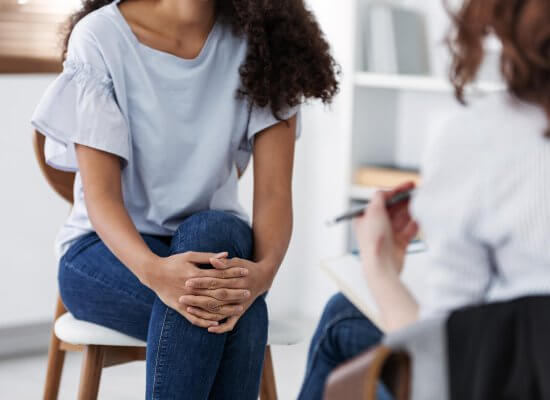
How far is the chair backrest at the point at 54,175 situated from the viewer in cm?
171

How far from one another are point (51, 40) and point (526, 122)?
196cm

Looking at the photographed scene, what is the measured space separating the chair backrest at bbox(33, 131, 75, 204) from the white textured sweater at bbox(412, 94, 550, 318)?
1058 mm

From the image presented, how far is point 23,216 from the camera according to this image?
8.16ft

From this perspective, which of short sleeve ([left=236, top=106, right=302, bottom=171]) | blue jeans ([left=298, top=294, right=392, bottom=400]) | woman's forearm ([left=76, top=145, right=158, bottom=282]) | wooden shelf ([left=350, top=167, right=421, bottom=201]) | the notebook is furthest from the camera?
wooden shelf ([left=350, top=167, right=421, bottom=201])

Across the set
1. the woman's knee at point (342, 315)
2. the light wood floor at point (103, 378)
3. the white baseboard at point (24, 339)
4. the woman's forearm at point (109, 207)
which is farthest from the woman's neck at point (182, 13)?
the white baseboard at point (24, 339)

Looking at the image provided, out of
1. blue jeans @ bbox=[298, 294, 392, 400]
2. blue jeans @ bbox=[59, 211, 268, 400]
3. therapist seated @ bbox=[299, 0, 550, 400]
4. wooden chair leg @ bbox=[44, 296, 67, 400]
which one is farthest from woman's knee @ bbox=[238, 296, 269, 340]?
therapist seated @ bbox=[299, 0, 550, 400]

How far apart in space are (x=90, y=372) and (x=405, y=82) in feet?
4.52

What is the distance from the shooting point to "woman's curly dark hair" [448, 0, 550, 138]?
0.79m

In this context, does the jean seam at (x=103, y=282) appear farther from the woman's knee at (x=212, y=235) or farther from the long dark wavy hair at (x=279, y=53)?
the long dark wavy hair at (x=279, y=53)

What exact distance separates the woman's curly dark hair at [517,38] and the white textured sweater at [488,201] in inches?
0.7

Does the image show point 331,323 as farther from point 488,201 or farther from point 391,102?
point 391,102

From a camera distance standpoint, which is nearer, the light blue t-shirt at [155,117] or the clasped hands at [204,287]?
the clasped hands at [204,287]

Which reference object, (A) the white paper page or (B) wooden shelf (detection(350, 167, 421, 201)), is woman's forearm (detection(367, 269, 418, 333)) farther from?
(B) wooden shelf (detection(350, 167, 421, 201))

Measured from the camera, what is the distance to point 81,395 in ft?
5.06
